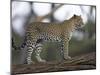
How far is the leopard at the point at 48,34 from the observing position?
2.39 metres

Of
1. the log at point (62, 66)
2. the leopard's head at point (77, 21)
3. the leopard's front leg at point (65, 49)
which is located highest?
the leopard's head at point (77, 21)

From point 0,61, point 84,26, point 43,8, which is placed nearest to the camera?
point 0,61

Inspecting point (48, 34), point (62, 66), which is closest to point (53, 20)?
point (48, 34)

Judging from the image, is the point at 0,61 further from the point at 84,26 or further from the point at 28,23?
the point at 84,26

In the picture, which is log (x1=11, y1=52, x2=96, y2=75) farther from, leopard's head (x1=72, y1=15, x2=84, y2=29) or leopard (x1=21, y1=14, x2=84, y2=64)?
leopard's head (x1=72, y1=15, x2=84, y2=29)

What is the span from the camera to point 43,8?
8.00 ft

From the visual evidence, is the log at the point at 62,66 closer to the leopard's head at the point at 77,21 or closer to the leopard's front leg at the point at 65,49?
the leopard's front leg at the point at 65,49

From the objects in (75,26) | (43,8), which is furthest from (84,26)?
(43,8)

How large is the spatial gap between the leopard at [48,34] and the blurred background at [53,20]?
0.14 ft


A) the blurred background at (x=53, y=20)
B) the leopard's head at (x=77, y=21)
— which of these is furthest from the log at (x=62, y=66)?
the leopard's head at (x=77, y=21)

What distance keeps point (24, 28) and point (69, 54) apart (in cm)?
61

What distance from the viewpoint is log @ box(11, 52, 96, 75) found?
2.36 metres

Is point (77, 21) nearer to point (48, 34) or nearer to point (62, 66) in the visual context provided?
point (48, 34)

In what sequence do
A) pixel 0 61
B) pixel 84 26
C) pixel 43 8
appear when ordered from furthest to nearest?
pixel 84 26
pixel 43 8
pixel 0 61
